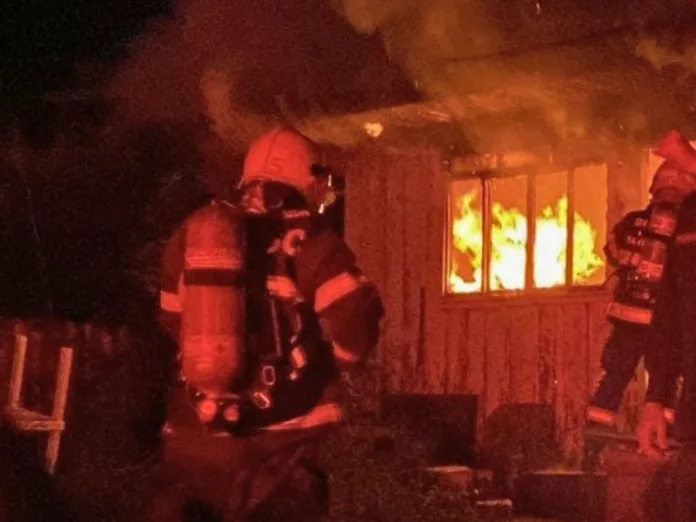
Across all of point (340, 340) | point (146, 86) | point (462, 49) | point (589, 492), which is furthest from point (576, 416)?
point (340, 340)

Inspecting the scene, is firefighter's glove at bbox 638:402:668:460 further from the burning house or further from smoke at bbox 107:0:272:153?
smoke at bbox 107:0:272:153

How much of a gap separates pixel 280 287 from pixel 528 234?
6.76 meters

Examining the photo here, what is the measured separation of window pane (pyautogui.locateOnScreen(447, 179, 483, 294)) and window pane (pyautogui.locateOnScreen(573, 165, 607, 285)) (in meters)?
0.94

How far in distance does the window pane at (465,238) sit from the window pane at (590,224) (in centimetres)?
94

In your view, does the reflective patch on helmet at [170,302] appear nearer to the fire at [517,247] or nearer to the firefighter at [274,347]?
the firefighter at [274,347]

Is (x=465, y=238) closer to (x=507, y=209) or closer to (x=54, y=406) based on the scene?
(x=507, y=209)

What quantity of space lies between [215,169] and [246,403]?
8641 mm

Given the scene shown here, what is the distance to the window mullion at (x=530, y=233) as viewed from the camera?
11812 mm

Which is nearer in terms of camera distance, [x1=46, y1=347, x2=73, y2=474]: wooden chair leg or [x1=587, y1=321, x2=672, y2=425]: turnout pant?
[x1=587, y1=321, x2=672, y2=425]: turnout pant

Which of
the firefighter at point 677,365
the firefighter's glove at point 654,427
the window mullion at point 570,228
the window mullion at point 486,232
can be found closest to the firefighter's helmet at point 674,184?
the firefighter at point 677,365

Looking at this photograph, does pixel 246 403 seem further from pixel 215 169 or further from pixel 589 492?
pixel 215 169

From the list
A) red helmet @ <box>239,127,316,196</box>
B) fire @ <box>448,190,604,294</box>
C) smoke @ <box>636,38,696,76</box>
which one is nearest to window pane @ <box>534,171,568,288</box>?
fire @ <box>448,190,604,294</box>

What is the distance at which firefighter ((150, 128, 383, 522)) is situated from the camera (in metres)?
5.25

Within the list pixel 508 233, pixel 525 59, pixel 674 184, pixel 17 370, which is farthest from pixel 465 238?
pixel 674 184
